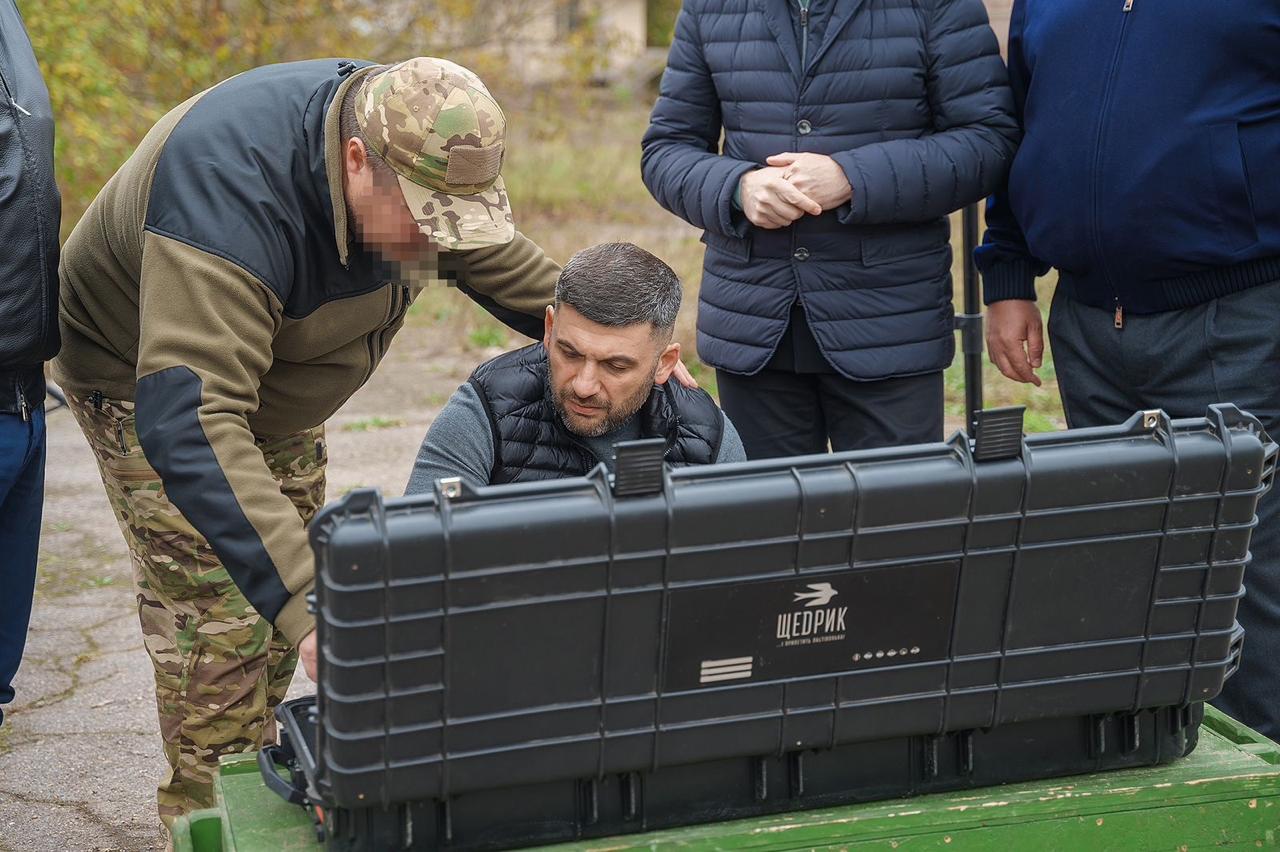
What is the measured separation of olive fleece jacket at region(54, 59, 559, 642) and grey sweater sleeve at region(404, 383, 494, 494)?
236mm

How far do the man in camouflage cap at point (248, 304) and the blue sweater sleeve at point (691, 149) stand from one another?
432 mm

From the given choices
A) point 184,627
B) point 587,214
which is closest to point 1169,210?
point 184,627

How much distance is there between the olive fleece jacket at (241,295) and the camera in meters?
2.18

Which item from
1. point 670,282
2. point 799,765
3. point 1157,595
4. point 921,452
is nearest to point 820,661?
point 799,765

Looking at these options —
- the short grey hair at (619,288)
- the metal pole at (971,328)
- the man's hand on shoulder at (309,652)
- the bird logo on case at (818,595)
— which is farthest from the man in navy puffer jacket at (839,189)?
the man's hand on shoulder at (309,652)

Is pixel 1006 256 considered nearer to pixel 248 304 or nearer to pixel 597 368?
pixel 597 368

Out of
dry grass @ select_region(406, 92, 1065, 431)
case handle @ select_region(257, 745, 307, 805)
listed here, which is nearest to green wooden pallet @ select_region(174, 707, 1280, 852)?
case handle @ select_region(257, 745, 307, 805)

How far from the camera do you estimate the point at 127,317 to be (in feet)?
8.86

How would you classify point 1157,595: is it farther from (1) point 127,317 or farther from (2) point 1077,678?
(1) point 127,317

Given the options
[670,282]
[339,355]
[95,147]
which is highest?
[670,282]

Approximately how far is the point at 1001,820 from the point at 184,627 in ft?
5.43

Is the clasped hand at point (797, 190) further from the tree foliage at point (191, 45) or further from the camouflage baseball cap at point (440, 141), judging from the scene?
the tree foliage at point (191, 45)

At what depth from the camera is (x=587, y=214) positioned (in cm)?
1123

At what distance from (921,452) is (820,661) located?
1.08 ft
